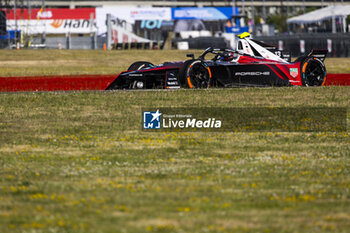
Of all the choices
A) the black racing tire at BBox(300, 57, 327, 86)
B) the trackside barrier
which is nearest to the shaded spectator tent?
the trackside barrier

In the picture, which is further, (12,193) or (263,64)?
(263,64)

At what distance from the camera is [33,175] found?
802 centimetres

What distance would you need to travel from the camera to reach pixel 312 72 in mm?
16688

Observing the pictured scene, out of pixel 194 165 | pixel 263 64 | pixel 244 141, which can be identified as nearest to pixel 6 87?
pixel 263 64

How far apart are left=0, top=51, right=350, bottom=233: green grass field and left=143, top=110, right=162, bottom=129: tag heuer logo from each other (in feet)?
0.49

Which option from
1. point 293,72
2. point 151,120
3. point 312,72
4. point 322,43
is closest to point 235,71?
point 293,72

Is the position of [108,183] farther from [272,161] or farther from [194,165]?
[272,161]

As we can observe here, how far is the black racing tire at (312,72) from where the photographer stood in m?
16.4

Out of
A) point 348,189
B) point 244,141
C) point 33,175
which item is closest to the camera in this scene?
point 348,189

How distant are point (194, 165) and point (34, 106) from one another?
20.5 feet

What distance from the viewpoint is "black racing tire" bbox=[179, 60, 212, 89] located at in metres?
15.2

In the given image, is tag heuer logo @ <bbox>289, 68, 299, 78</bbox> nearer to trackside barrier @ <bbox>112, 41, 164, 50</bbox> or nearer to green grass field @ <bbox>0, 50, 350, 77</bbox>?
green grass field @ <bbox>0, 50, 350, 77</bbox>

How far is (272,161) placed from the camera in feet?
29.4

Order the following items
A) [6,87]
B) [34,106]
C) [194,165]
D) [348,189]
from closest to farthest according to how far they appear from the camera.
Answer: [348,189]
[194,165]
[34,106]
[6,87]
